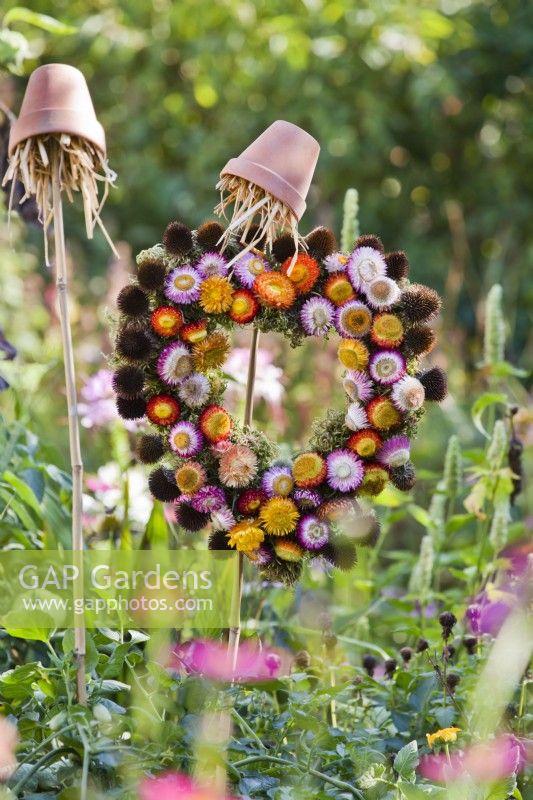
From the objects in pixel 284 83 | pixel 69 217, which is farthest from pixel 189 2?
pixel 69 217

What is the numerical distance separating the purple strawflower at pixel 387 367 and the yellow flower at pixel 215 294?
22cm

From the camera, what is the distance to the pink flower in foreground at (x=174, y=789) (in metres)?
1.09

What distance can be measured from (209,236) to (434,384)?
382 mm

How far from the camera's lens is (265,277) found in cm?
142

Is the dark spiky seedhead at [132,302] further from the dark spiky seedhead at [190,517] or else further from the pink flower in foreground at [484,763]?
the pink flower in foreground at [484,763]

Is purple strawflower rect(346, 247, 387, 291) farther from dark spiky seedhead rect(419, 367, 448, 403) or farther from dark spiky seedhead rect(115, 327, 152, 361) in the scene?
dark spiky seedhead rect(115, 327, 152, 361)

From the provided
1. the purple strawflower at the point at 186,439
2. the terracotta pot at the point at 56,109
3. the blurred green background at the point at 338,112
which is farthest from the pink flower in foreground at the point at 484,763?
the blurred green background at the point at 338,112

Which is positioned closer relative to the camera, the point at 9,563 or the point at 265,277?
the point at 265,277

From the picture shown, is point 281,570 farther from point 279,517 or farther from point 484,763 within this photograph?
point 484,763

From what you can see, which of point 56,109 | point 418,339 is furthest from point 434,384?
point 56,109

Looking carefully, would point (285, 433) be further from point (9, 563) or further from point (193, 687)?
point (193, 687)

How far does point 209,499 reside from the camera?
55.1 inches

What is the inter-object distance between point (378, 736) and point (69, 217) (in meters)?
4.32

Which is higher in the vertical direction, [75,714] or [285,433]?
[285,433]
